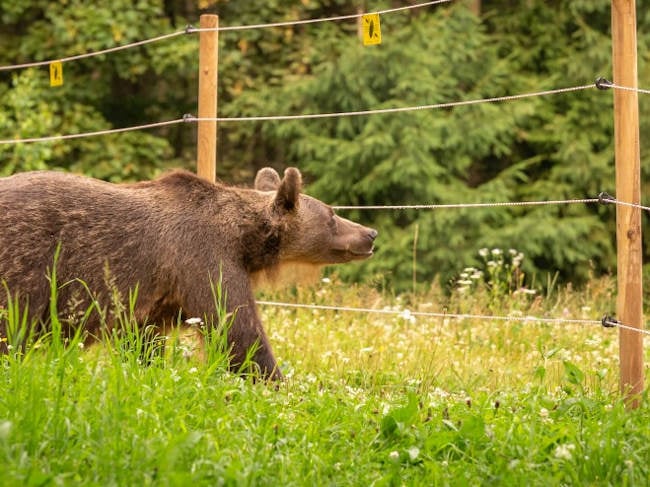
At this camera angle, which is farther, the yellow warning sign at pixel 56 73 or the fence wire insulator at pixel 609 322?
the yellow warning sign at pixel 56 73

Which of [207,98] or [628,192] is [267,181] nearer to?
[207,98]

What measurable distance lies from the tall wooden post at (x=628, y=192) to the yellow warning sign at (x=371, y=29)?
1.55 m

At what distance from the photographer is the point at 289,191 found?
6613 millimetres

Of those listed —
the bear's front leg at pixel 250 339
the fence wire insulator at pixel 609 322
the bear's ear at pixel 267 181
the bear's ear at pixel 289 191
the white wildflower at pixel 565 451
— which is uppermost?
the bear's ear at pixel 267 181

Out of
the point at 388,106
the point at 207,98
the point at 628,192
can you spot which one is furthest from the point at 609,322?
Result: the point at 388,106

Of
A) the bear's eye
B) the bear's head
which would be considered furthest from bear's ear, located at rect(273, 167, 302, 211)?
the bear's eye

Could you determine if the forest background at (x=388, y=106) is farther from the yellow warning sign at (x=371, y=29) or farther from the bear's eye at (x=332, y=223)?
the yellow warning sign at (x=371, y=29)

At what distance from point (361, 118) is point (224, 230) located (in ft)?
25.0

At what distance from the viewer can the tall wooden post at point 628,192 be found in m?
5.89

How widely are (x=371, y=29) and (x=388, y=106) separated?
21.3 ft

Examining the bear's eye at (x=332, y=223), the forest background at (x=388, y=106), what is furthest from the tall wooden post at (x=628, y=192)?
the forest background at (x=388, y=106)

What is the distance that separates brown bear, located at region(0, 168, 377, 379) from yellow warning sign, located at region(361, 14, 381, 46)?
42.7 inches

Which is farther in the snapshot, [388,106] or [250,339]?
[388,106]

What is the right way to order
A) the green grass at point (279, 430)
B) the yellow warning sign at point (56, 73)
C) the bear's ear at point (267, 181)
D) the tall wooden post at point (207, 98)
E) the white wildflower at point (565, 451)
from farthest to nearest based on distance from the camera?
the yellow warning sign at point (56, 73) → the tall wooden post at point (207, 98) → the bear's ear at point (267, 181) → the white wildflower at point (565, 451) → the green grass at point (279, 430)
